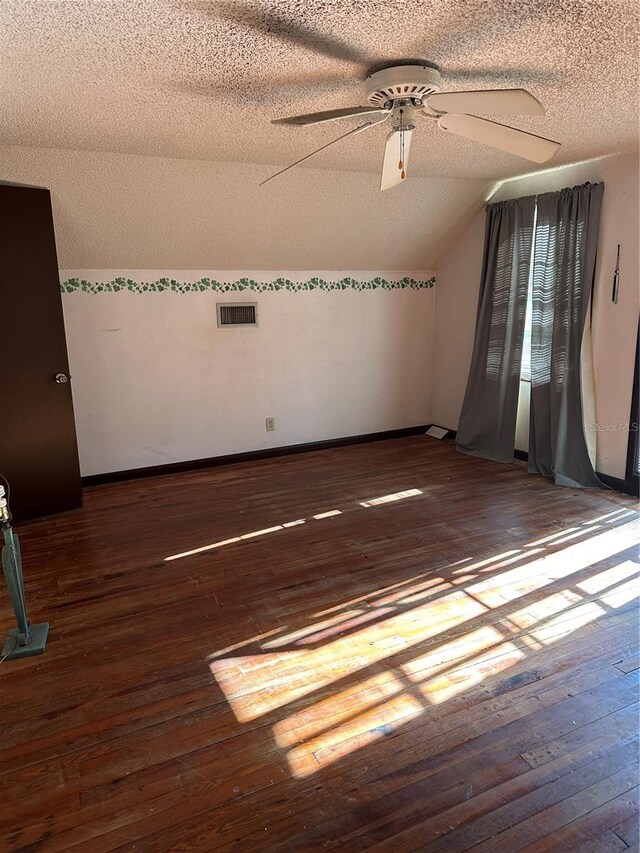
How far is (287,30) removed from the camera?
180cm

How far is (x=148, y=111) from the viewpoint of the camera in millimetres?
2572

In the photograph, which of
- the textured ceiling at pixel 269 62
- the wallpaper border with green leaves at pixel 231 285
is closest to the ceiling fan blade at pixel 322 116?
the textured ceiling at pixel 269 62

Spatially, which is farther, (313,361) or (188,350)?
(313,361)

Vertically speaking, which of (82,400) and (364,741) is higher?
(82,400)

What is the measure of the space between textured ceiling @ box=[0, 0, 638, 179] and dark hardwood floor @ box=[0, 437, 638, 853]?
2.28 m

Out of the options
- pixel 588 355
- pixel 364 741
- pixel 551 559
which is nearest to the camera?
pixel 364 741

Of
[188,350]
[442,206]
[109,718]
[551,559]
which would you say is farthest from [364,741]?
[442,206]

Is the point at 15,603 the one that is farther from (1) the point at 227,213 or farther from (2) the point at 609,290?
(2) the point at 609,290

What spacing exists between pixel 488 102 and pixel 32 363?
2.94 metres

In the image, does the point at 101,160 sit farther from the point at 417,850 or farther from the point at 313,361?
the point at 417,850

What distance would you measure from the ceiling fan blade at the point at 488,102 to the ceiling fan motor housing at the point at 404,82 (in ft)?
0.63

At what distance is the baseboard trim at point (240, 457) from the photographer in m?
4.47

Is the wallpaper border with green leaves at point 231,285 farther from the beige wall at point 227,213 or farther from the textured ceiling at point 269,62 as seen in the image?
the textured ceiling at point 269,62

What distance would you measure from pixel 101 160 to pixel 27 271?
823mm
